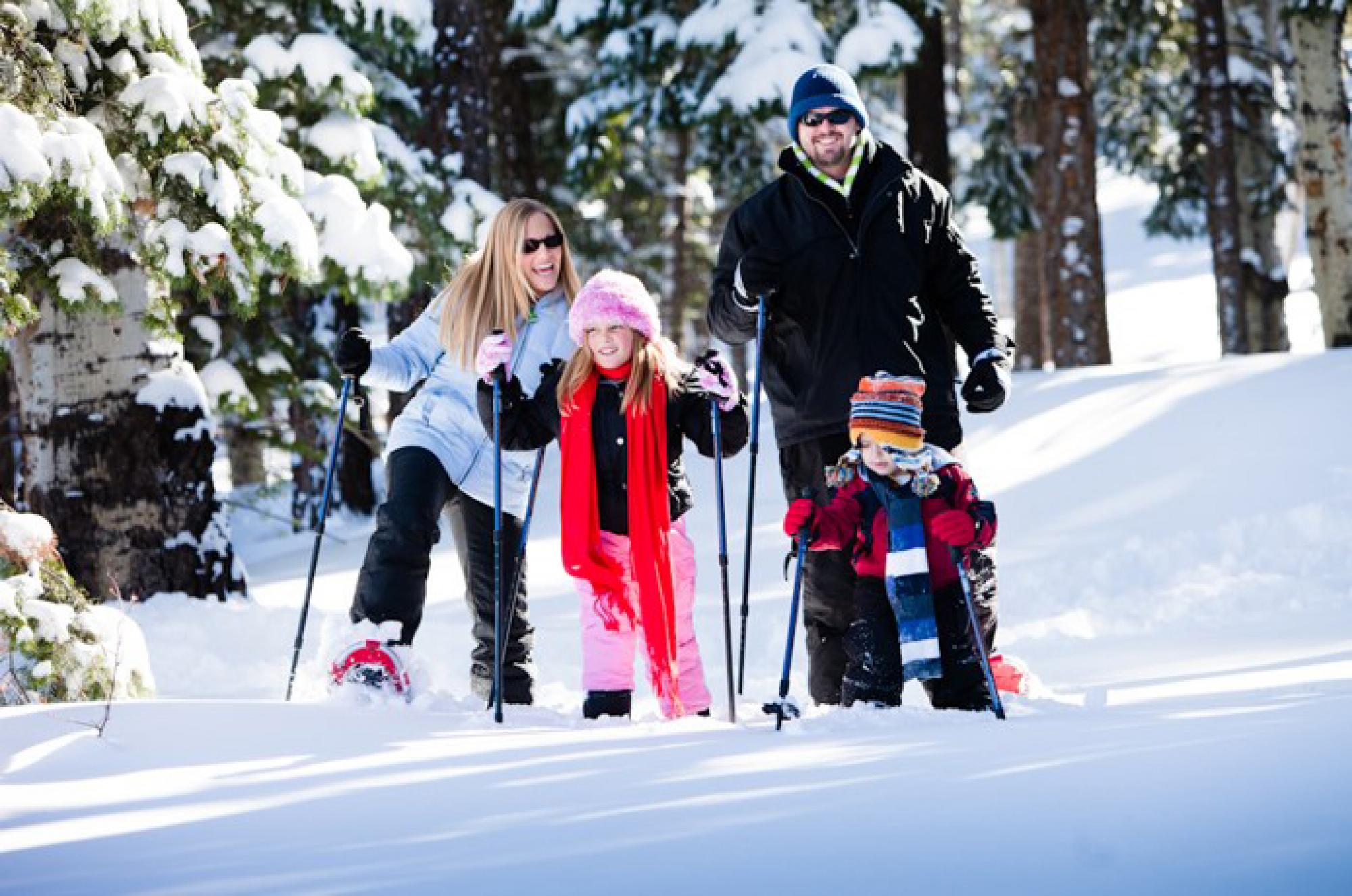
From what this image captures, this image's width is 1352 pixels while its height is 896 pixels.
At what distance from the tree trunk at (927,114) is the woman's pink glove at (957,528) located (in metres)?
11.0

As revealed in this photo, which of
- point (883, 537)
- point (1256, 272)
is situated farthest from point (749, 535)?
point (1256, 272)

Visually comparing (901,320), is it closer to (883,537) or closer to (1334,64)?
(883,537)

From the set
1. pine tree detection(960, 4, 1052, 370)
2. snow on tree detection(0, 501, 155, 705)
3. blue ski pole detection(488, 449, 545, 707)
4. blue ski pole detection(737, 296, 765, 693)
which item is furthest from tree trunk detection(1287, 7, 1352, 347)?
snow on tree detection(0, 501, 155, 705)

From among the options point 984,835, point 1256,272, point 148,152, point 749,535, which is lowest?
point 984,835

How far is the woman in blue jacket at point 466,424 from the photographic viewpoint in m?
6.07

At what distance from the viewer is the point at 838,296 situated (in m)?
5.55

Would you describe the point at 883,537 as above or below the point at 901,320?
below

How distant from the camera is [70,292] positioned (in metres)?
7.50

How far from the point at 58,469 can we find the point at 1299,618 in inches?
257

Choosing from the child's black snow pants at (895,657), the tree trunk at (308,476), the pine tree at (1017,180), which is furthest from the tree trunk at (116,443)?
the pine tree at (1017,180)

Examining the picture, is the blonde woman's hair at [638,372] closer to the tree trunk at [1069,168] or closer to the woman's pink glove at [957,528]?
the woman's pink glove at [957,528]

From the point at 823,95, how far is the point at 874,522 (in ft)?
4.86

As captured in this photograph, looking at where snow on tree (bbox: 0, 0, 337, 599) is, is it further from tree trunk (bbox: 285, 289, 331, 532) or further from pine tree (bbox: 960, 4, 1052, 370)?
pine tree (bbox: 960, 4, 1052, 370)

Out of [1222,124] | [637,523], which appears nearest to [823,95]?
[637,523]
